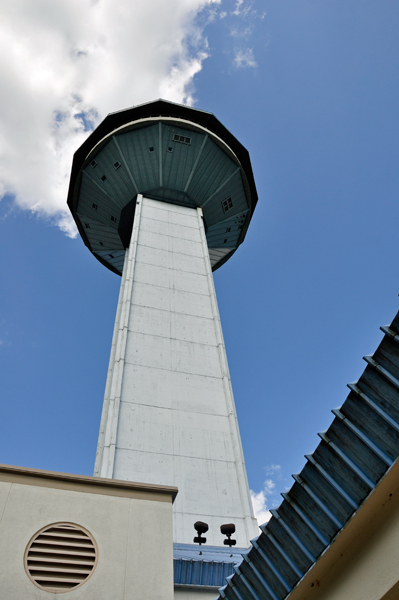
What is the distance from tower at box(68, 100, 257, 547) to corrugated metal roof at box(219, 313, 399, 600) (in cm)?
877

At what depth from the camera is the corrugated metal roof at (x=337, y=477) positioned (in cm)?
407

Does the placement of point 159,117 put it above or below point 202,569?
above

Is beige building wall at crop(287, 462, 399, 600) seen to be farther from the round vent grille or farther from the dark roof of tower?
the dark roof of tower

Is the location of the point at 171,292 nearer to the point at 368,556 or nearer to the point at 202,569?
the point at 202,569

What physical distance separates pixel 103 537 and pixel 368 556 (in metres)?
3.90

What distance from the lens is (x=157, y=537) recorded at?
22.5 feet

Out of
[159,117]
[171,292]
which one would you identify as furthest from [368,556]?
[159,117]

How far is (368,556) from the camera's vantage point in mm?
4160

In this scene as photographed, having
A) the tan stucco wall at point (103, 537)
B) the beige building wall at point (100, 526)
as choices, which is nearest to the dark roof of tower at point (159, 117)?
the beige building wall at point (100, 526)

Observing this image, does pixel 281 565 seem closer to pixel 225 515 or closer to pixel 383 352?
pixel 383 352

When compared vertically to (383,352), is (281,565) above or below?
below

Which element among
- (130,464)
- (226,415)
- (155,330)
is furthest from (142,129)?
(130,464)

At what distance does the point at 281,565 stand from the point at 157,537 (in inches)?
98.3

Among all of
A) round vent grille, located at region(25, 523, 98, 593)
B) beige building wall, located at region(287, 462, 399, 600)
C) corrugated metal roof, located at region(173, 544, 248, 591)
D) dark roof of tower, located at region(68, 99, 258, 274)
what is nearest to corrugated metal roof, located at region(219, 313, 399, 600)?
beige building wall, located at region(287, 462, 399, 600)
